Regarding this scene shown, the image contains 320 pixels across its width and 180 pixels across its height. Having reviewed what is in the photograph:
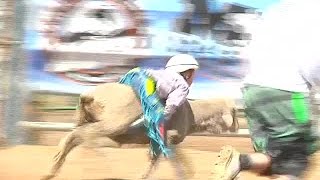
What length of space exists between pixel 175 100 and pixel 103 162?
1204mm

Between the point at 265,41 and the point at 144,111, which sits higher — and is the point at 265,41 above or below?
above

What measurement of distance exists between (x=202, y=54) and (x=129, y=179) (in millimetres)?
2039

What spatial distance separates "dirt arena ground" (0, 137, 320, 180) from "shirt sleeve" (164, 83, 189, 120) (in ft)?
2.56

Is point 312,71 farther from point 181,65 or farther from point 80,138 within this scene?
point 80,138

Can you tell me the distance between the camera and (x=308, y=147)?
4984 mm

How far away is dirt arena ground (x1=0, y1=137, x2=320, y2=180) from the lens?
24.6 feet

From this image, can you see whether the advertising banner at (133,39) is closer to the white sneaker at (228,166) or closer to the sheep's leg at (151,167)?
the sheep's leg at (151,167)

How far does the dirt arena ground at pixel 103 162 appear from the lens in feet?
24.6

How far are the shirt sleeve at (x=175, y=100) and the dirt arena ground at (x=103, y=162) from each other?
780 millimetres

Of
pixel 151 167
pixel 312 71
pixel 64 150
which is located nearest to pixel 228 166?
pixel 312 71

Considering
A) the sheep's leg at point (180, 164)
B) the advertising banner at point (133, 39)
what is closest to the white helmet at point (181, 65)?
the sheep's leg at point (180, 164)

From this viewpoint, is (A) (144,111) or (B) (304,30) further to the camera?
(A) (144,111)

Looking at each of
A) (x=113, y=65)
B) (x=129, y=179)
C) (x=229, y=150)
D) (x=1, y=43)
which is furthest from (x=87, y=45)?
(x=229, y=150)

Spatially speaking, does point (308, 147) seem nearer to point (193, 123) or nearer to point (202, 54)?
point (193, 123)
